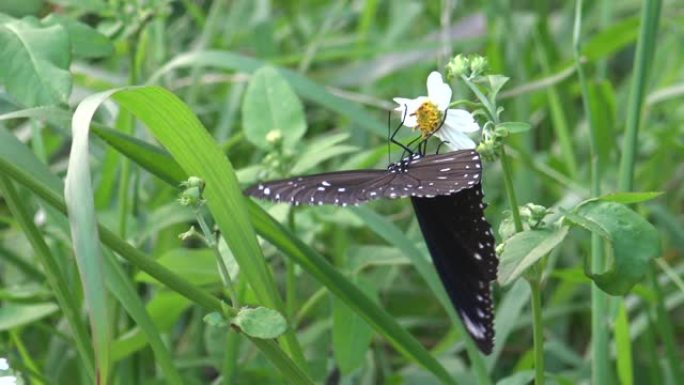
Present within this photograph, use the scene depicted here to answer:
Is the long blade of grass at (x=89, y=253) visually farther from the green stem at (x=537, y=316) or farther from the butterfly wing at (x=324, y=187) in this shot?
the green stem at (x=537, y=316)

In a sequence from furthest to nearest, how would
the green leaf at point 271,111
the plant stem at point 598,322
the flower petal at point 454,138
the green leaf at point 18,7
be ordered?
the green leaf at point 18,7, the green leaf at point 271,111, the plant stem at point 598,322, the flower petal at point 454,138

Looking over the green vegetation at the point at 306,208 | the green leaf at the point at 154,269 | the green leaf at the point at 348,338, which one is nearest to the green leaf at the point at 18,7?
the green vegetation at the point at 306,208

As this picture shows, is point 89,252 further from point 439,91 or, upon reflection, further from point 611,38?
point 611,38

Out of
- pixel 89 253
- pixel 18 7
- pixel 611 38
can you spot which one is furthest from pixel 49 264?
pixel 611 38

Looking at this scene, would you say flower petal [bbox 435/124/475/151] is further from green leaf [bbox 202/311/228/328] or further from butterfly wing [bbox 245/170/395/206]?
green leaf [bbox 202/311/228/328]

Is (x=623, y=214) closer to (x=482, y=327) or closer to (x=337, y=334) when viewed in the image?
(x=482, y=327)
